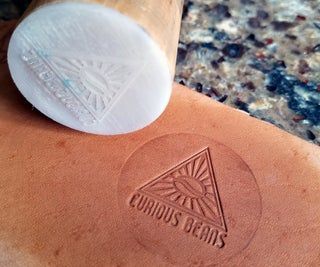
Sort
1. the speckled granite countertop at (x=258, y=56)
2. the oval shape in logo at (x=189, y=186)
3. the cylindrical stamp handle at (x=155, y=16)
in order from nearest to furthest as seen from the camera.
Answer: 1. the cylindrical stamp handle at (x=155, y=16)
2. the oval shape in logo at (x=189, y=186)
3. the speckled granite countertop at (x=258, y=56)

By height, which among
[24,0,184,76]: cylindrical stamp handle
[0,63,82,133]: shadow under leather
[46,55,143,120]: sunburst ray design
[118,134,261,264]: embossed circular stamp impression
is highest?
[24,0,184,76]: cylindrical stamp handle

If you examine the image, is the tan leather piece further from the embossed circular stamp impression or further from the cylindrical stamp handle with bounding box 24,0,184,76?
the cylindrical stamp handle with bounding box 24,0,184,76

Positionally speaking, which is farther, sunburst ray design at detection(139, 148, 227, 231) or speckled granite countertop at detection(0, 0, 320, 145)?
speckled granite countertop at detection(0, 0, 320, 145)

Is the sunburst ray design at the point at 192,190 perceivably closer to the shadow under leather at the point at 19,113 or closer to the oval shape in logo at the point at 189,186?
the oval shape in logo at the point at 189,186

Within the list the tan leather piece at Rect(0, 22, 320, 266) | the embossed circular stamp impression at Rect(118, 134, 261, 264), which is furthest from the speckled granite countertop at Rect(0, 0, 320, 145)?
the embossed circular stamp impression at Rect(118, 134, 261, 264)

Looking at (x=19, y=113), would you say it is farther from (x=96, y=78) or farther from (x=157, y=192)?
(x=157, y=192)

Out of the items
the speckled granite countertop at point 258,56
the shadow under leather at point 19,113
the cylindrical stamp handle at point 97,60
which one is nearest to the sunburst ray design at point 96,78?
the cylindrical stamp handle at point 97,60

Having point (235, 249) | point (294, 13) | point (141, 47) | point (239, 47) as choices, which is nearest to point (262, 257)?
point (235, 249)

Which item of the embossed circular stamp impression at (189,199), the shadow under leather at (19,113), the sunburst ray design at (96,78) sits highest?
the sunburst ray design at (96,78)
